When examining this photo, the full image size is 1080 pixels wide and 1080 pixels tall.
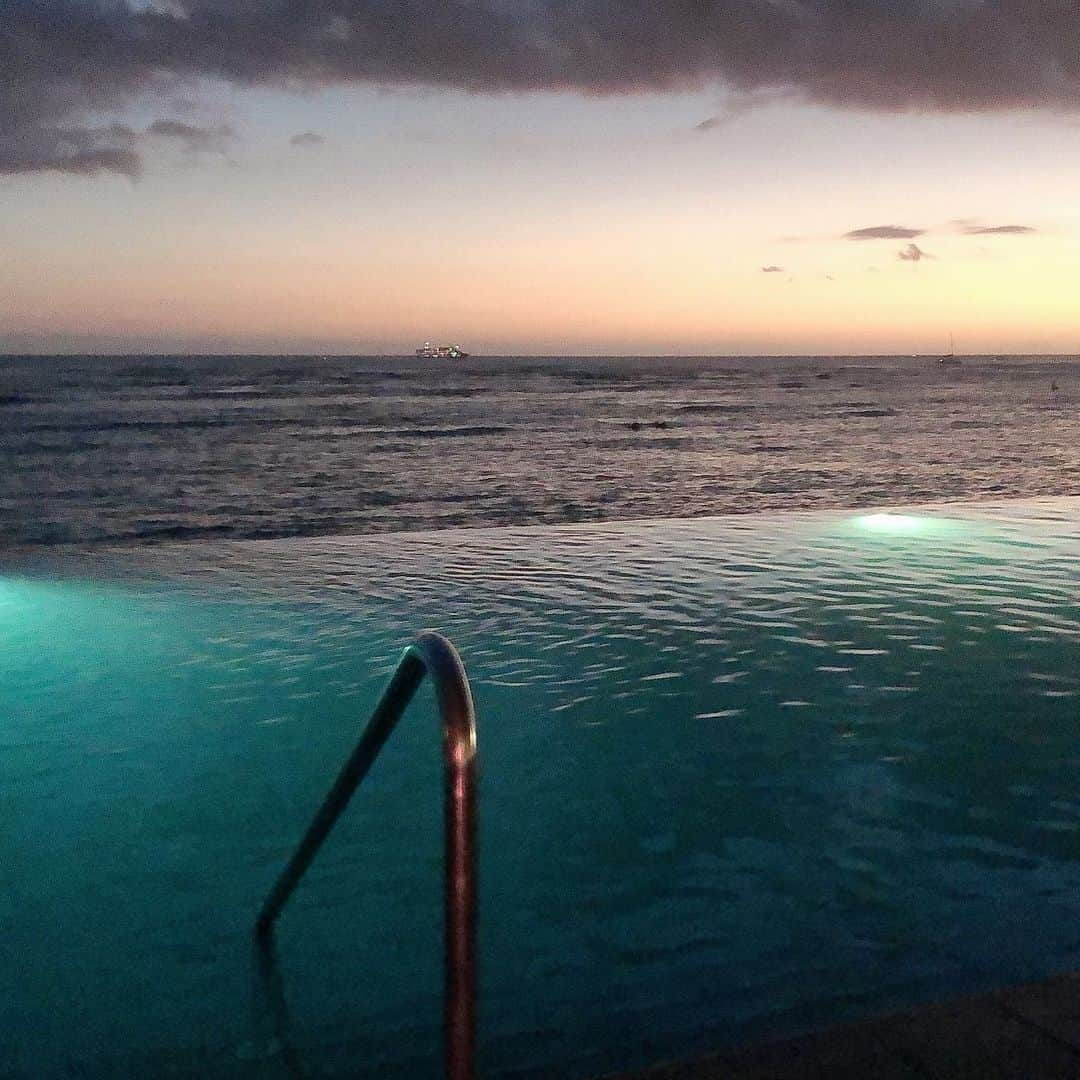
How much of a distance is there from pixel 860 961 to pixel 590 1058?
110cm

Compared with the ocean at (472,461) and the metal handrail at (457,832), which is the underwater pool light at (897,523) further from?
the metal handrail at (457,832)

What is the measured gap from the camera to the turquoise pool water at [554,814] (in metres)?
3.85

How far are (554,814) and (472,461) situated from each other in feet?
73.9

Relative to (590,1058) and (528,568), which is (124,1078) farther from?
(528,568)

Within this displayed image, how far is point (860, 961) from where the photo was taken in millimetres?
4027

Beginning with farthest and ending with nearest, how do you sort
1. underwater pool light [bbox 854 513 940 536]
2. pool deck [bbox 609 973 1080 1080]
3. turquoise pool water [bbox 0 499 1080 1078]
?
underwater pool light [bbox 854 513 940 536] → turquoise pool water [bbox 0 499 1080 1078] → pool deck [bbox 609 973 1080 1080]

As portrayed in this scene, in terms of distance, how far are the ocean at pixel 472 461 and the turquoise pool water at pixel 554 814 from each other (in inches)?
348

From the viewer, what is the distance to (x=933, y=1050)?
271 centimetres

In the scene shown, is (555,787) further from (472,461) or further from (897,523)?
(472,461)

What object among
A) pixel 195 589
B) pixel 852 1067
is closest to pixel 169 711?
pixel 195 589

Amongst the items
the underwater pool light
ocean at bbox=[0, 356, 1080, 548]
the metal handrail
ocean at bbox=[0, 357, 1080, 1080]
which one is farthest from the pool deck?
ocean at bbox=[0, 356, 1080, 548]

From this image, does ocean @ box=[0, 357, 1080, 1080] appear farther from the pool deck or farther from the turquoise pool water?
the pool deck

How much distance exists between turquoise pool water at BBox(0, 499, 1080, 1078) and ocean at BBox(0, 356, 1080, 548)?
29.0 feet

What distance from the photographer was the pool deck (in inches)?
103
